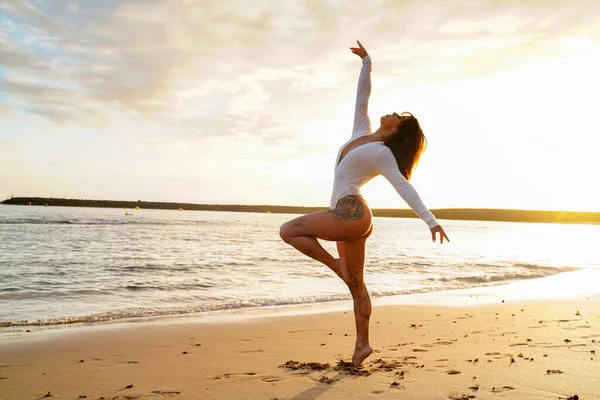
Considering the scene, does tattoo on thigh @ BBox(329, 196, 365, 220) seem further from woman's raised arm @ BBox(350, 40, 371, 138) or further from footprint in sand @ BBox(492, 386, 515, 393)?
footprint in sand @ BBox(492, 386, 515, 393)

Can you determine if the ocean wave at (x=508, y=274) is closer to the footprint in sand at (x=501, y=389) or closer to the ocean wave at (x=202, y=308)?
the ocean wave at (x=202, y=308)

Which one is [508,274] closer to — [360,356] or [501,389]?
[360,356]

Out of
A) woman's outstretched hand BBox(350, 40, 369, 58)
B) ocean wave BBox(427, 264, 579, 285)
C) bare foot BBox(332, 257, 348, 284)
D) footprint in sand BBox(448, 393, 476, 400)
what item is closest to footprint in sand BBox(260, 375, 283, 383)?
bare foot BBox(332, 257, 348, 284)

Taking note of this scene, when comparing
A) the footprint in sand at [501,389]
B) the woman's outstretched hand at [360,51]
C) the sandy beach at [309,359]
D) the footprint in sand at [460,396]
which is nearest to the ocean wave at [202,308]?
the sandy beach at [309,359]

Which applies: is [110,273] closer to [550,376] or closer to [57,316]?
[57,316]

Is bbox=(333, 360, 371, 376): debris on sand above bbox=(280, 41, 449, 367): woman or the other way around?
the other way around

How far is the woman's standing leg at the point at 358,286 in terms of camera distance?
4.46m

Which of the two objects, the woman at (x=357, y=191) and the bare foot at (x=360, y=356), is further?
the bare foot at (x=360, y=356)

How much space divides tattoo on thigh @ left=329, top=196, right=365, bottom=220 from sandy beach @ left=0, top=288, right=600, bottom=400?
133 centimetres

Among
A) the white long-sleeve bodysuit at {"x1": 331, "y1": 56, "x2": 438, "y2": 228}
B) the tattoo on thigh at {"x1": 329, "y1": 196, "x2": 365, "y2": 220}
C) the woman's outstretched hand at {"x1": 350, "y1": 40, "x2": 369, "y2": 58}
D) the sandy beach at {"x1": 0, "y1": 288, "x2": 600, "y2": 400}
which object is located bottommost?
the sandy beach at {"x1": 0, "y1": 288, "x2": 600, "y2": 400}

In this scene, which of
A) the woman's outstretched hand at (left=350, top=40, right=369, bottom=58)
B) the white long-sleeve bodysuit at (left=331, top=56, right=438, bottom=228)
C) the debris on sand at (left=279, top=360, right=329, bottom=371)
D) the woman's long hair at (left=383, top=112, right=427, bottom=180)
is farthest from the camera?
the woman's outstretched hand at (left=350, top=40, right=369, bottom=58)

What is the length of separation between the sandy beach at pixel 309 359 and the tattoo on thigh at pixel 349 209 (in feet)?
Result: 4.37

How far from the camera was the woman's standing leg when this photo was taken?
446 centimetres

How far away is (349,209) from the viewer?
421cm
